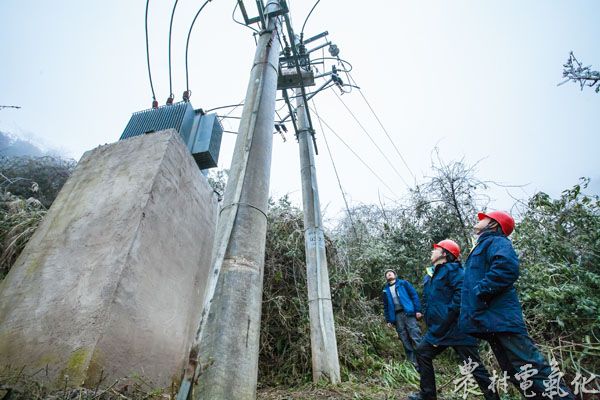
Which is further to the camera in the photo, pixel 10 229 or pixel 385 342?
pixel 385 342

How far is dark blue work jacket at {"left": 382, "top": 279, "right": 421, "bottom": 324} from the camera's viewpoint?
17.6ft

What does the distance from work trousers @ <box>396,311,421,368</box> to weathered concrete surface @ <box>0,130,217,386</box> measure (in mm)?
3895

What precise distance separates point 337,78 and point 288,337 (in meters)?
5.96

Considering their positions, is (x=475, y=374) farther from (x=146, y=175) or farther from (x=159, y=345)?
(x=146, y=175)

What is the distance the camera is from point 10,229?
4176 mm

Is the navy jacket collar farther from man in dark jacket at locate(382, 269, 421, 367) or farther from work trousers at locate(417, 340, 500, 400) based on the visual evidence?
man in dark jacket at locate(382, 269, 421, 367)

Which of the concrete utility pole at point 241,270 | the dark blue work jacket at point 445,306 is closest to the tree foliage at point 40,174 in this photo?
the concrete utility pole at point 241,270

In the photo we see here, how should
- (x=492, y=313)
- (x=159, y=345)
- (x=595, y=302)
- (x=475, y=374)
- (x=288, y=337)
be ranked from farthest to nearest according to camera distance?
(x=288, y=337), (x=595, y=302), (x=475, y=374), (x=492, y=313), (x=159, y=345)

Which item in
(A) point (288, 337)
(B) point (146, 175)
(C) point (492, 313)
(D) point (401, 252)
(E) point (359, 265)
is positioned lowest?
(C) point (492, 313)

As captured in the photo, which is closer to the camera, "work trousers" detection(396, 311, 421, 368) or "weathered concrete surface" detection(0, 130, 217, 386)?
"weathered concrete surface" detection(0, 130, 217, 386)

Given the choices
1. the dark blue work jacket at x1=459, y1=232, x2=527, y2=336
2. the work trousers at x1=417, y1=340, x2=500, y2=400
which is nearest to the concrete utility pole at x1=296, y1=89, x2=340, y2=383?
the work trousers at x1=417, y1=340, x2=500, y2=400

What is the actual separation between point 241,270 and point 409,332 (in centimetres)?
466

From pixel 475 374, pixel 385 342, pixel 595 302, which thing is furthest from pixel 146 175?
pixel 595 302

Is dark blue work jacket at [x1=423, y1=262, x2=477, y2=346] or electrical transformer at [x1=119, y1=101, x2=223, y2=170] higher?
electrical transformer at [x1=119, y1=101, x2=223, y2=170]
